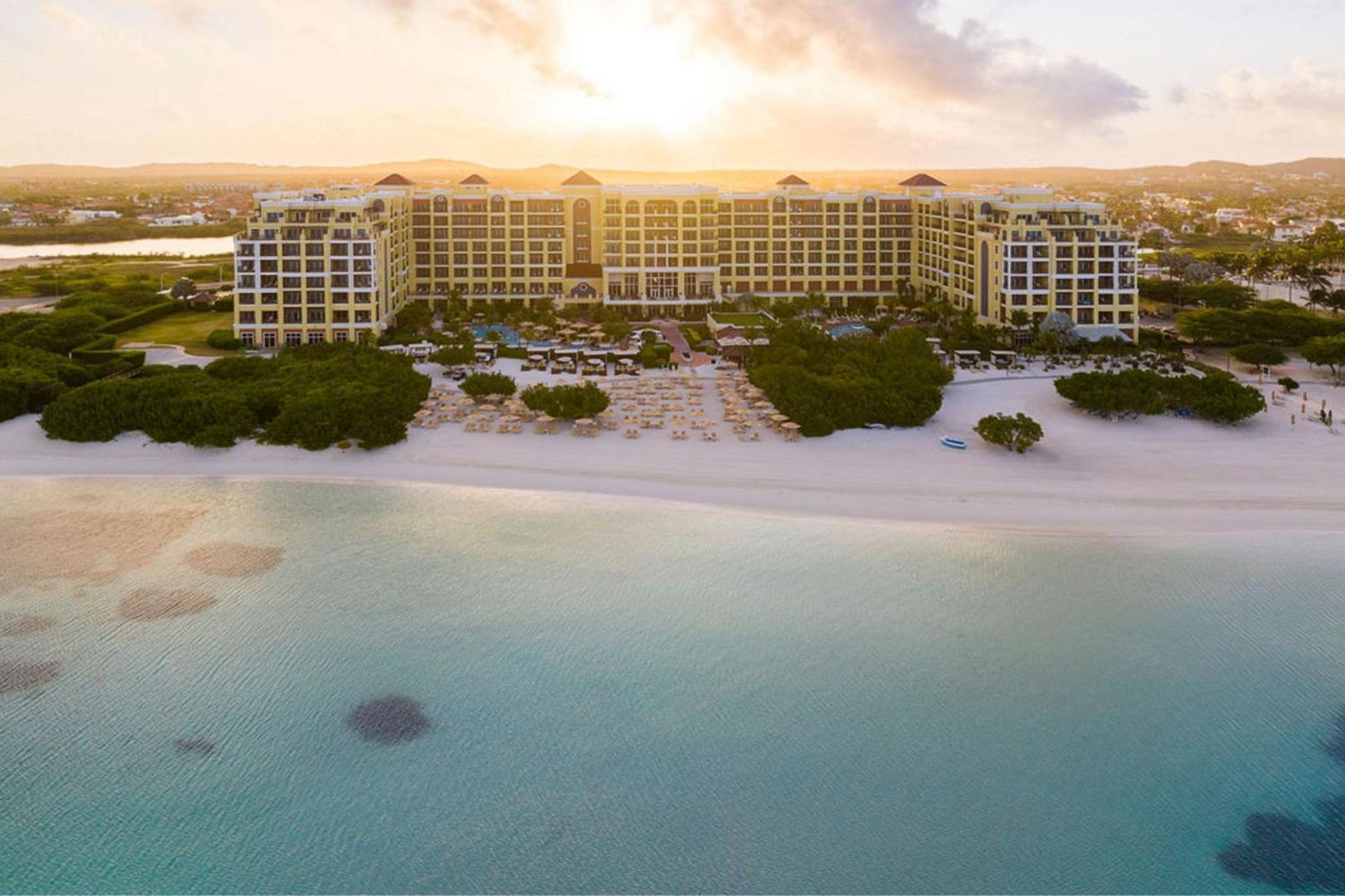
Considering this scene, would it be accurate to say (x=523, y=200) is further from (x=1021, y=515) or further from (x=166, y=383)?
(x=1021, y=515)

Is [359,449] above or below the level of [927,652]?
above

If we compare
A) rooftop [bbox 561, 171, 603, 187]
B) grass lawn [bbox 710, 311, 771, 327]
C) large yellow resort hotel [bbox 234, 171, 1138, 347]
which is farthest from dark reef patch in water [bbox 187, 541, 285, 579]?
rooftop [bbox 561, 171, 603, 187]

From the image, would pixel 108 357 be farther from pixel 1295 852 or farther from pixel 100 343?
pixel 1295 852

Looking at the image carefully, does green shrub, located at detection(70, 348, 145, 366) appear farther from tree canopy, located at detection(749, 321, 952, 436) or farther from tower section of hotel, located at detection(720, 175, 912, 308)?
tower section of hotel, located at detection(720, 175, 912, 308)

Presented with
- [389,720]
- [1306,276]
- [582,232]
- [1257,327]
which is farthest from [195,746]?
[1306,276]

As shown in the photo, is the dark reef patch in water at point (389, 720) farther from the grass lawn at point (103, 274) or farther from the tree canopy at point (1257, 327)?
the grass lawn at point (103, 274)

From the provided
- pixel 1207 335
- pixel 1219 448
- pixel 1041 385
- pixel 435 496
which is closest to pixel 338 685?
pixel 435 496
